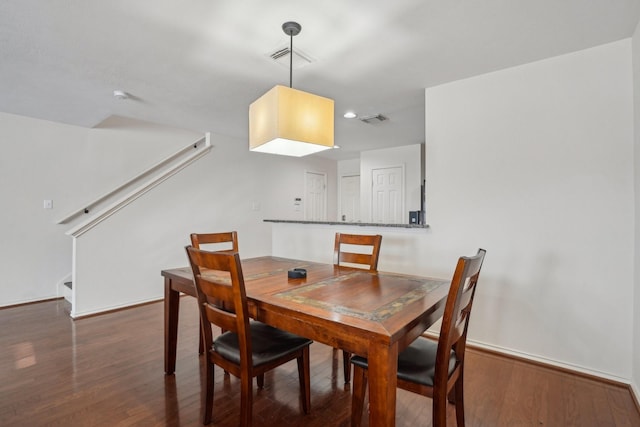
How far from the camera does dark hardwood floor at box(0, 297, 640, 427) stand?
5.33 ft

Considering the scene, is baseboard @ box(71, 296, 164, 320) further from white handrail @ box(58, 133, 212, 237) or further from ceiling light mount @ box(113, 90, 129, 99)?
ceiling light mount @ box(113, 90, 129, 99)

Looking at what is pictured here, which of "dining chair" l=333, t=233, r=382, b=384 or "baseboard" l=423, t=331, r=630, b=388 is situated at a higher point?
"dining chair" l=333, t=233, r=382, b=384

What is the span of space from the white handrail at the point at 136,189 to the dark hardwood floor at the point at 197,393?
114 centimetres

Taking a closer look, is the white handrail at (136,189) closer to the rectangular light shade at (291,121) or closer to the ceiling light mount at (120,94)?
the ceiling light mount at (120,94)

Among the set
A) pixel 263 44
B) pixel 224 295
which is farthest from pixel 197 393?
pixel 263 44

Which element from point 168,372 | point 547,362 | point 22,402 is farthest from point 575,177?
point 22,402

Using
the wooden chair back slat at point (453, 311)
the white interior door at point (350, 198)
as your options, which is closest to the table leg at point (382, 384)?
the wooden chair back slat at point (453, 311)

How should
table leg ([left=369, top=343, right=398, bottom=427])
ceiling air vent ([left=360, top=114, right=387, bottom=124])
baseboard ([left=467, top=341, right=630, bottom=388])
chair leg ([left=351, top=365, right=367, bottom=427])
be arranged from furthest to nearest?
ceiling air vent ([left=360, top=114, right=387, bottom=124]) → baseboard ([left=467, top=341, right=630, bottom=388]) → chair leg ([left=351, top=365, right=367, bottom=427]) → table leg ([left=369, top=343, right=398, bottom=427])

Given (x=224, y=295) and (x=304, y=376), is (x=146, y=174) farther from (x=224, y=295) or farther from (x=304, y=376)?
(x=304, y=376)

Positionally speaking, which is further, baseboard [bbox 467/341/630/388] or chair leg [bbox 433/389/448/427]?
baseboard [bbox 467/341/630/388]

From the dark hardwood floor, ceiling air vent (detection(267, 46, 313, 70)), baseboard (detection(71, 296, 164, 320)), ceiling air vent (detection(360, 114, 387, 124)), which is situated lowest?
the dark hardwood floor

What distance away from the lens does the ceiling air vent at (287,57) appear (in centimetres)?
209

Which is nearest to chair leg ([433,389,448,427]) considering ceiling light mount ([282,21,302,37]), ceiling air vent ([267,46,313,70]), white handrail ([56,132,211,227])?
ceiling light mount ([282,21,302,37])

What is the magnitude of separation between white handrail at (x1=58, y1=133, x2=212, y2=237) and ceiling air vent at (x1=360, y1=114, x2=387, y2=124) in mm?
2189
